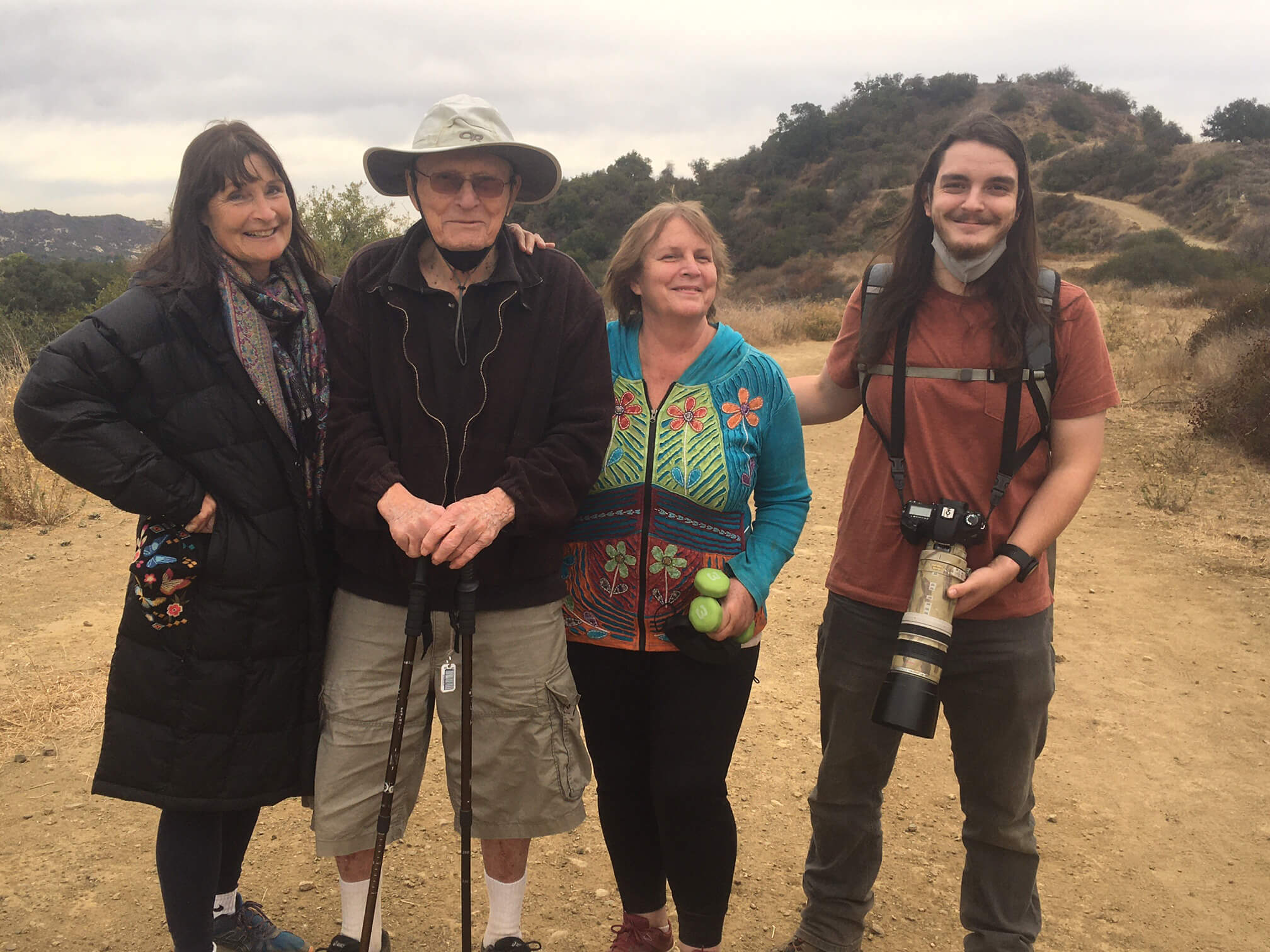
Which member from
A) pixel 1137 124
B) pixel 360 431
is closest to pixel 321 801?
pixel 360 431

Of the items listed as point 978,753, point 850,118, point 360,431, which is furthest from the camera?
point 850,118

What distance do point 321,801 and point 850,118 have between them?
54185 mm

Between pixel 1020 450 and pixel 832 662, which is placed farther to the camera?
pixel 832 662

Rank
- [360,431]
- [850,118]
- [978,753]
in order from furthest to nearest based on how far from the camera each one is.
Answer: [850,118], [978,753], [360,431]

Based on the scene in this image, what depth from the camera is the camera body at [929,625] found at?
2.04 m

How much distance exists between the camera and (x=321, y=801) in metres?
2.16

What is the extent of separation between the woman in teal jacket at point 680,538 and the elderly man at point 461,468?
12 cm

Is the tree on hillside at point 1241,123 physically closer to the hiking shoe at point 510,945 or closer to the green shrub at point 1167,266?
the green shrub at point 1167,266

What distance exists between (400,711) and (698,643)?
2.25 ft

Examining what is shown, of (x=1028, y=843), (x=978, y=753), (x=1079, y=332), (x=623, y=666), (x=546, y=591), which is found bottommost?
(x=1028, y=843)

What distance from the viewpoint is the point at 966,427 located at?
7.12 feet

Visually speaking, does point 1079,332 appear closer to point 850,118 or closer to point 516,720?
point 516,720

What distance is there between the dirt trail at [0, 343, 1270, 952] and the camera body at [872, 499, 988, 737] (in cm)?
115

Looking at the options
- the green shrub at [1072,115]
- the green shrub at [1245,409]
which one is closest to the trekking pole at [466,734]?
the green shrub at [1245,409]
